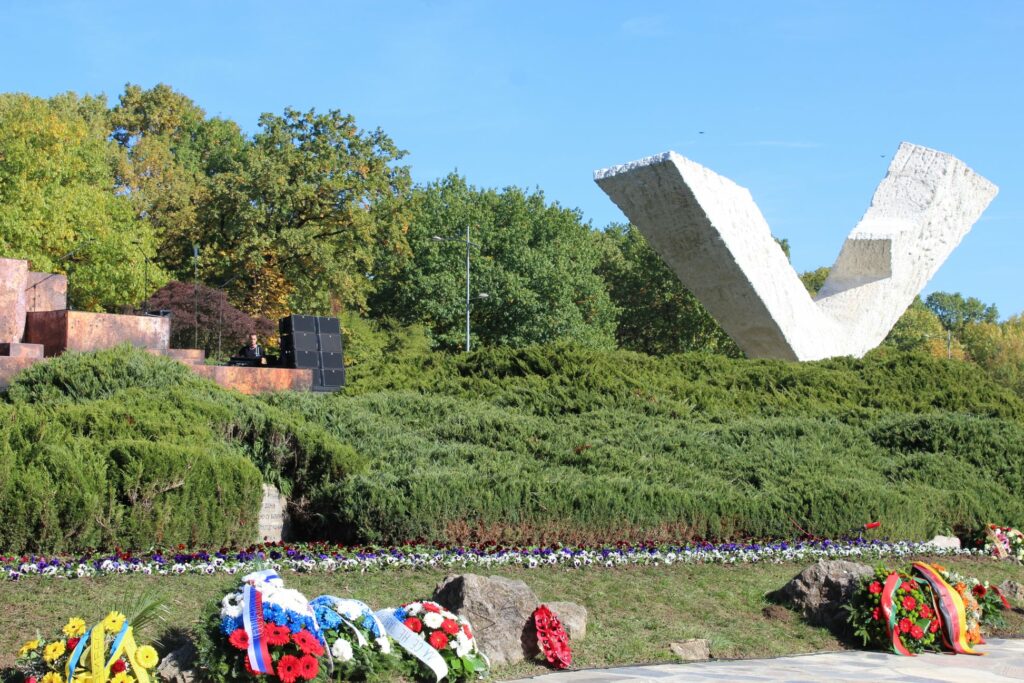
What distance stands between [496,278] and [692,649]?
27495 mm

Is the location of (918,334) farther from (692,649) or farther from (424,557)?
(692,649)

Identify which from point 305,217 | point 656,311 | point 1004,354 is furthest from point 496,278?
point 1004,354

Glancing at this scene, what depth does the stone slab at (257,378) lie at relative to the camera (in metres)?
13.2

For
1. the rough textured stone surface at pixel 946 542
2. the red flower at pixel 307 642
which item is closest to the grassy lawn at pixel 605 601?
the red flower at pixel 307 642

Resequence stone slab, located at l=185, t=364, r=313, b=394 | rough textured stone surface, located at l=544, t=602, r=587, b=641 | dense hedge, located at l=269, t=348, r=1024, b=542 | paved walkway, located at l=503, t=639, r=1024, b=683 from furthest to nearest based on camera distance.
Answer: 1. stone slab, located at l=185, t=364, r=313, b=394
2. dense hedge, located at l=269, t=348, r=1024, b=542
3. rough textured stone surface, located at l=544, t=602, r=587, b=641
4. paved walkway, located at l=503, t=639, r=1024, b=683

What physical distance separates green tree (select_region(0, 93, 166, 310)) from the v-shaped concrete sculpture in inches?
603

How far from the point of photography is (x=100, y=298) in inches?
1091

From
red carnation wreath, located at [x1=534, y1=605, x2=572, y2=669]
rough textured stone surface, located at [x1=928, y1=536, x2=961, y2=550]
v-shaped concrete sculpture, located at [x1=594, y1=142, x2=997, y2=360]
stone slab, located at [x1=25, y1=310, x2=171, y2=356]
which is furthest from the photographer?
→ v-shaped concrete sculpture, located at [x1=594, y1=142, x2=997, y2=360]

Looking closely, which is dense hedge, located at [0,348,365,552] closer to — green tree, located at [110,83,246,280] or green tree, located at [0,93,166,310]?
green tree, located at [0,93,166,310]

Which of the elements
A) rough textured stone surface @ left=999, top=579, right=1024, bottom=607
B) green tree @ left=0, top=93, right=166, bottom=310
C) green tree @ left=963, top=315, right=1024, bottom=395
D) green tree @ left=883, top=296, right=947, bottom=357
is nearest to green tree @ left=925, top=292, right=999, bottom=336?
green tree @ left=883, top=296, right=947, bottom=357

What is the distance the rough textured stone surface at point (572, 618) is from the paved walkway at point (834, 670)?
413 millimetres

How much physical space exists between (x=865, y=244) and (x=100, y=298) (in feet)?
60.2

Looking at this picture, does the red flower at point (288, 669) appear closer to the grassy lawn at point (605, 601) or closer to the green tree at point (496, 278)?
the grassy lawn at point (605, 601)

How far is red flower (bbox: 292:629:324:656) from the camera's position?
5.35 m
